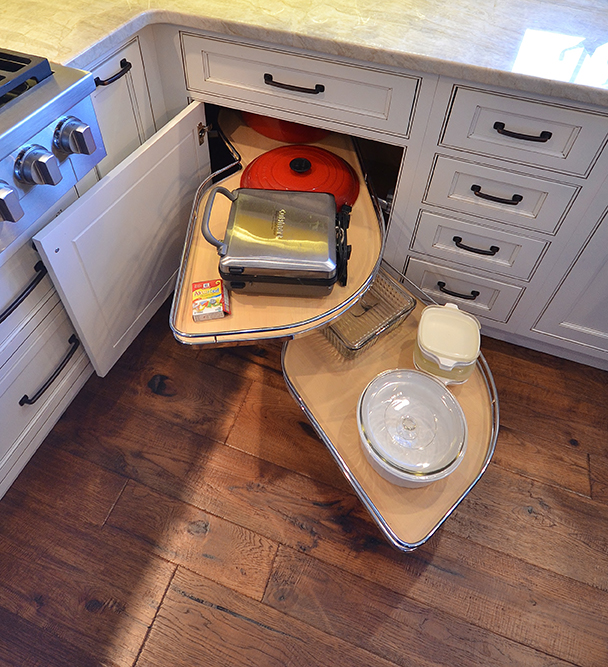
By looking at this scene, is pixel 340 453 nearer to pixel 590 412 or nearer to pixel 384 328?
pixel 384 328

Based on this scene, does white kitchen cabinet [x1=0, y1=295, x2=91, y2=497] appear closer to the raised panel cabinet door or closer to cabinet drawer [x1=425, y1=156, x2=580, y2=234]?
the raised panel cabinet door

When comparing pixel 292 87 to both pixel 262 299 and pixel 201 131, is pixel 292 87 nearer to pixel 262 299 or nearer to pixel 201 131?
pixel 201 131

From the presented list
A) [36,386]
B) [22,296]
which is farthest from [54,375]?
[22,296]

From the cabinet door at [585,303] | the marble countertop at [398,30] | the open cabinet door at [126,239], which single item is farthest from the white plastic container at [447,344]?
the open cabinet door at [126,239]

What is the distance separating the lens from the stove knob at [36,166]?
854 millimetres

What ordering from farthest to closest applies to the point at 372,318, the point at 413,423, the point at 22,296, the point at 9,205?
the point at 372,318, the point at 413,423, the point at 22,296, the point at 9,205

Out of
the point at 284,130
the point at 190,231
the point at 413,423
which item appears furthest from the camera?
the point at 284,130

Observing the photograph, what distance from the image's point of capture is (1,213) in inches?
33.0

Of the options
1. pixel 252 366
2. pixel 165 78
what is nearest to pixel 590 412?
pixel 252 366

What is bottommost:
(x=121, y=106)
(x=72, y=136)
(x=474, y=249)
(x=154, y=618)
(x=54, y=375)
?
(x=154, y=618)

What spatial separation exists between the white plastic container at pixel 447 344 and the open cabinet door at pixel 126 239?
29.0 inches

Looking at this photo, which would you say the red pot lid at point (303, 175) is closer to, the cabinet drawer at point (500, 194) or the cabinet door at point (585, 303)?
the cabinet drawer at point (500, 194)

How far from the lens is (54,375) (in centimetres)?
129

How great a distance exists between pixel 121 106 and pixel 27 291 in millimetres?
→ 488
